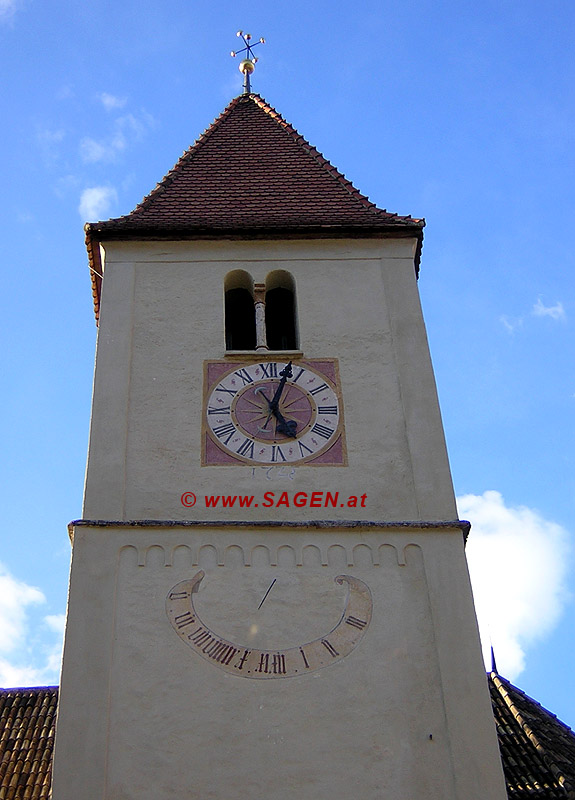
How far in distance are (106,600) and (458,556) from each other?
342 centimetres

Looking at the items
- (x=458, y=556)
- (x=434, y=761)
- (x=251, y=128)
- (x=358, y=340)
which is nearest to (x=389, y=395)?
(x=358, y=340)

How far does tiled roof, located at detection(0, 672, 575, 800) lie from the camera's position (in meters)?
12.7

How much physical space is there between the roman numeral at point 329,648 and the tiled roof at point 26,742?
351 cm

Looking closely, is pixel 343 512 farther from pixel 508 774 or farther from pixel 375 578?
pixel 508 774

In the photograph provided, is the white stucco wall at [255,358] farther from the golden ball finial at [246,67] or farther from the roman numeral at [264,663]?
the golden ball finial at [246,67]

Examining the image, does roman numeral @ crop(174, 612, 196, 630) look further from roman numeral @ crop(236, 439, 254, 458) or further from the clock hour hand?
the clock hour hand

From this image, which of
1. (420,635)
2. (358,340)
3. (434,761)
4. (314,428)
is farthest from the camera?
(358,340)

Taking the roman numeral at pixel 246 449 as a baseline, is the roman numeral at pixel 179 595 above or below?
below

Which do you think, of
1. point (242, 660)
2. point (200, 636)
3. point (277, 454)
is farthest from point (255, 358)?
point (242, 660)

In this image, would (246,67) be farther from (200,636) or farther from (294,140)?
(200,636)

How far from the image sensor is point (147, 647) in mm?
11844

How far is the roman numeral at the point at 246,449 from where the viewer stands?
13.5 metres

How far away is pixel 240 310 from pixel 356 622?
17.6ft

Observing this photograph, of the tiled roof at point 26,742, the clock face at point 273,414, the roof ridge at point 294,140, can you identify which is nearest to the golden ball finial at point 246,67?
the roof ridge at point 294,140
